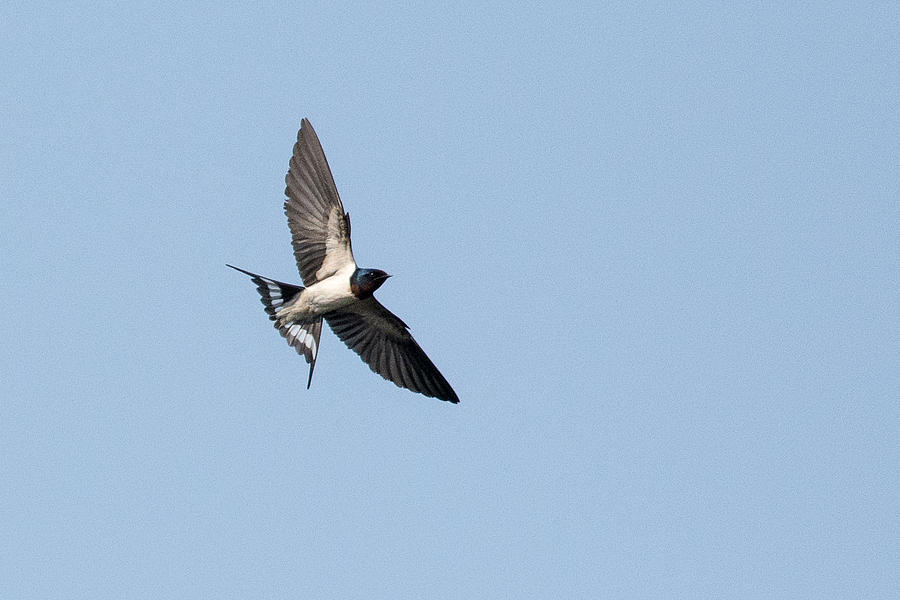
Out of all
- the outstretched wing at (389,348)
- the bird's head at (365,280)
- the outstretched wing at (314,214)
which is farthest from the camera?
the outstretched wing at (389,348)

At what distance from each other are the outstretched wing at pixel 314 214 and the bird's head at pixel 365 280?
0.13 metres

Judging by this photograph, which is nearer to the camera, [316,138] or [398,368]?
[316,138]

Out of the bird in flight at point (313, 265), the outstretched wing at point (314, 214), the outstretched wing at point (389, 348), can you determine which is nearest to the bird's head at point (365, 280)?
the bird in flight at point (313, 265)

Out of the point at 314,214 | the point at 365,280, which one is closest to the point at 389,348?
the point at 365,280

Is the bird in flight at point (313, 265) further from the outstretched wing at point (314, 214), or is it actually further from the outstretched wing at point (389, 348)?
the outstretched wing at point (389, 348)

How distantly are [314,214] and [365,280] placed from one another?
654mm

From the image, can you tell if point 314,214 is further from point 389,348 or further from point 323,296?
point 389,348

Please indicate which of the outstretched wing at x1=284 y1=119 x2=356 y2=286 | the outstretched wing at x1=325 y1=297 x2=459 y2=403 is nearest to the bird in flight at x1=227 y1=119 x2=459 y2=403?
the outstretched wing at x1=284 y1=119 x2=356 y2=286

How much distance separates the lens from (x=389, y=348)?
38.5ft

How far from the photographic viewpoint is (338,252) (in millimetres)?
10836

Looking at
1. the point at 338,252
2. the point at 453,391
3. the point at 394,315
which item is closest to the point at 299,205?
Answer: the point at 338,252

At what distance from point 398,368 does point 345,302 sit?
1036 millimetres

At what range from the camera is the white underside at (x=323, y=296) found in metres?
10.8

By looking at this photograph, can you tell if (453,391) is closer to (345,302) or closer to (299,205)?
(345,302)
